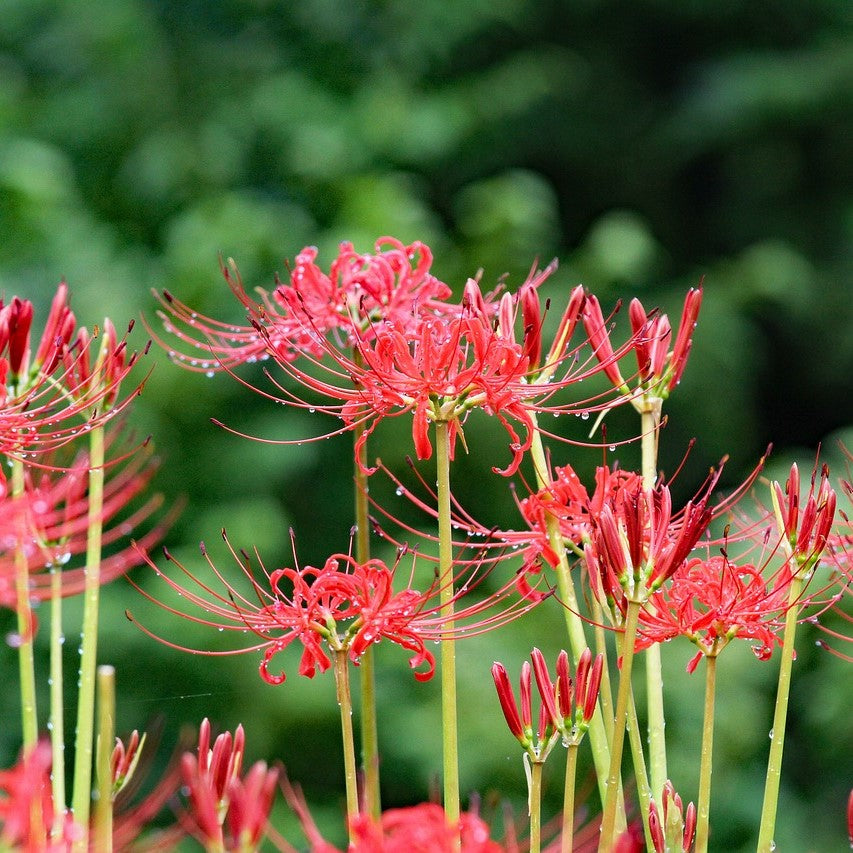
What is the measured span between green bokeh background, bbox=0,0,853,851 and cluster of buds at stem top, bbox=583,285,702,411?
157 centimetres

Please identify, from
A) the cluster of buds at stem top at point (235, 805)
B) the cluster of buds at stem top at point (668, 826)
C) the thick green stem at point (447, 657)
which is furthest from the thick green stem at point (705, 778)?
the cluster of buds at stem top at point (235, 805)

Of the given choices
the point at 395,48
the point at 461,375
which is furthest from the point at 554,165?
the point at 461,375

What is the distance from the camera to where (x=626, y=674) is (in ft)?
Result: 1.81

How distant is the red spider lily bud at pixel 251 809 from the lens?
484mm

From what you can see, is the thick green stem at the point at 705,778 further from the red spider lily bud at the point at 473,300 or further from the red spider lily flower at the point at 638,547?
the red spider lily bud at the point at 473,300

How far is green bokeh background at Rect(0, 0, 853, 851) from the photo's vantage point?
281cm

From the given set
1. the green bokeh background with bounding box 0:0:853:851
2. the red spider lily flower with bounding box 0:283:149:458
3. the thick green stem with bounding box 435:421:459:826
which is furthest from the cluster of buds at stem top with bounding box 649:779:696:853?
the green bokeh background with bounding box 0:0:853:851

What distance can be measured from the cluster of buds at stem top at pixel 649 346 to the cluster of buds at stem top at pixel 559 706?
17cm

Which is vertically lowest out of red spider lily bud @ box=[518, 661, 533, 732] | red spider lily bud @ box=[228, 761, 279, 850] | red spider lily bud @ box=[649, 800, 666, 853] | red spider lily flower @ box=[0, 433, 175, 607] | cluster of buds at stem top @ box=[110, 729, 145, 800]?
red spider lily bud @ box=[649, 800, 666, 853]

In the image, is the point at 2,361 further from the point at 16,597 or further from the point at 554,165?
the point at 554,165

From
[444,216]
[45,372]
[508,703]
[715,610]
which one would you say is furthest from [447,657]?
[444,216]

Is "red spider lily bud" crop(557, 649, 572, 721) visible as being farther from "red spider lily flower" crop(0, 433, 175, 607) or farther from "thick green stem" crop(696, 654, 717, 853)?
"red spider lily flower" crop(0, 433, 175, 607)

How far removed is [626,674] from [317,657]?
174 millimetres

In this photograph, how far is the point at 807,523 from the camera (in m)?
0.64
